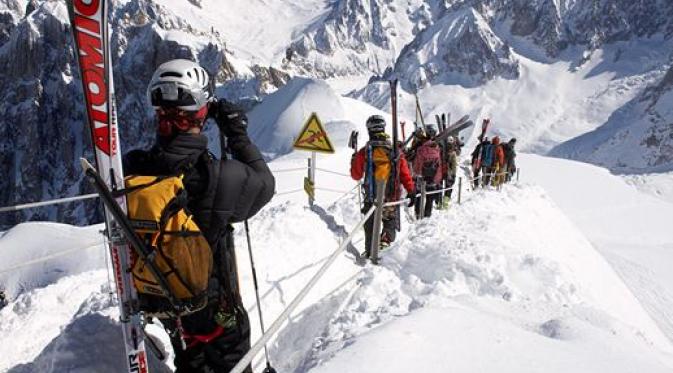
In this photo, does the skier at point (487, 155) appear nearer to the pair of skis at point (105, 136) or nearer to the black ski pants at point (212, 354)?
the black ski pants at point (212, 354)

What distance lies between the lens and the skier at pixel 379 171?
27.8 ft

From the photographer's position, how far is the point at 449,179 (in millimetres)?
14867

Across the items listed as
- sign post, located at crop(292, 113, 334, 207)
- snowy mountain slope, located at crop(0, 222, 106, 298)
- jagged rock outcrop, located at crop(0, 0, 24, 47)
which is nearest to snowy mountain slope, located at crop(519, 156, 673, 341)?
sign post, located at crop(292, 113, 334, 207)

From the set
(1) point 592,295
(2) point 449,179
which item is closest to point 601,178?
(2) point 449,179

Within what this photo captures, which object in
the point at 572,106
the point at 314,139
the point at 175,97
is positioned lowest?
the point at 572,106

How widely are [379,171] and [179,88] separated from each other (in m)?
5.42

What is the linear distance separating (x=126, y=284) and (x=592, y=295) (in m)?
7.19

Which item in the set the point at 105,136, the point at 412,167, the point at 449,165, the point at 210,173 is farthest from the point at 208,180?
the point at 449,165

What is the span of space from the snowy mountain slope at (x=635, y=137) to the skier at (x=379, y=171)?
146 metres

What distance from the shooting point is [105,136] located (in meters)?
3.59

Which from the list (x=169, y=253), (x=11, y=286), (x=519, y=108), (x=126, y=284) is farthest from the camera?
(x=519, y=108)

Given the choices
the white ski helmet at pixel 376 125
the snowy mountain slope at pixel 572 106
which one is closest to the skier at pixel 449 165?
the white ski helmet at pixel 376 125

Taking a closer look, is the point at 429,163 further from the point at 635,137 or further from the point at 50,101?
the point at 635,137

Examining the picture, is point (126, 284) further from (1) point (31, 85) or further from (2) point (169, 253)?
(1) point (31, 85)
